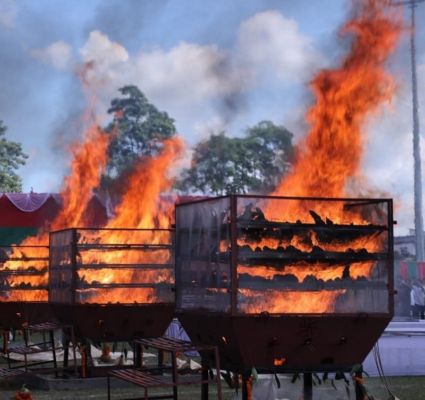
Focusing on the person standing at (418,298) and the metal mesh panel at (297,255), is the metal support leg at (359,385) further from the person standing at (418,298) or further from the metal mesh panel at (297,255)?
the person standing at (418,298)

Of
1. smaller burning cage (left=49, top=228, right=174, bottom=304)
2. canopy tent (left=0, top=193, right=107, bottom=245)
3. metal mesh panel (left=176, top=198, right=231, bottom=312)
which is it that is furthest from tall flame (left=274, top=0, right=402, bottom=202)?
canopy tent (left=0, top=193, right=107, bottom=245)

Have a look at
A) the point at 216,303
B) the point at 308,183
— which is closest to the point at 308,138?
the point at 308,183

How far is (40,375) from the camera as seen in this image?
14.2 meters

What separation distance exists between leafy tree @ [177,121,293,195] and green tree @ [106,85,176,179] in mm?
2303

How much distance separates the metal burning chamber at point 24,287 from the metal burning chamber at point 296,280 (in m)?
9.73

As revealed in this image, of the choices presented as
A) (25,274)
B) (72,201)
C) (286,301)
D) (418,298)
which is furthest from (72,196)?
(418,298)

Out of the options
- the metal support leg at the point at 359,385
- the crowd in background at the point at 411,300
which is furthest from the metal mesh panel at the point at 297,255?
the crowd in background at the point at 411,300

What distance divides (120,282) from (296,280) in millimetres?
5117

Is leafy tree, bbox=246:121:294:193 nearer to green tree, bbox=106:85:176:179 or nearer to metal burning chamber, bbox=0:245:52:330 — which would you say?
green tree, bbox=106:85:176:179

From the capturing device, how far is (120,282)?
45.6ft

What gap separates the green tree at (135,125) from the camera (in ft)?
125

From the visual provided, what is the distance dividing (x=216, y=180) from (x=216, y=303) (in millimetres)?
27131

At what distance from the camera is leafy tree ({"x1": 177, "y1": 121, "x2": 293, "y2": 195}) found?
35.7m

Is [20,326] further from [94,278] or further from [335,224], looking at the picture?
Answer: [335,224]
